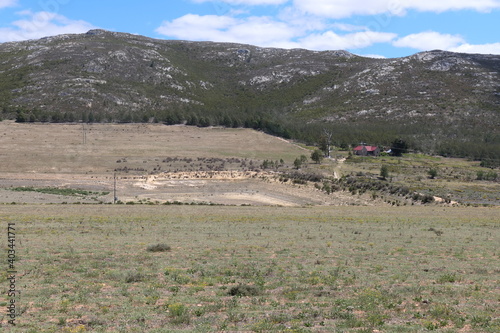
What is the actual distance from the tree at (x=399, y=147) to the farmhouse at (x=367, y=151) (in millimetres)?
5771

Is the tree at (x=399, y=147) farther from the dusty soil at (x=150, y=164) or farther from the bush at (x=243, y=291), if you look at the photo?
the bush at (x=243, y=291)

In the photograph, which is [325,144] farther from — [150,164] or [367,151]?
[150,164]

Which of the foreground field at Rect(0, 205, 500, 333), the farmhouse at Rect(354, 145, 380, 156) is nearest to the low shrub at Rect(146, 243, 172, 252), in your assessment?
the foreground field at Rect(0, 205, 500, 333)

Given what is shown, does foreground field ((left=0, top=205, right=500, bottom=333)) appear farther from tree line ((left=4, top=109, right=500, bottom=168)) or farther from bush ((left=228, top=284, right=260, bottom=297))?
tree line ((left=4, top=109, right=500, bottom=168))

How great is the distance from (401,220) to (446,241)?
11.6 meters

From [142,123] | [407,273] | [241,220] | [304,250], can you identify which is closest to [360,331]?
[407,273]

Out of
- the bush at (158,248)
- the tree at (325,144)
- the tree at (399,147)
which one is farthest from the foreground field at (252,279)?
the tree at (399,147)

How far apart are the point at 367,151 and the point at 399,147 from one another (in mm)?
10170

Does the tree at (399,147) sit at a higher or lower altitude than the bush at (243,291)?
higher

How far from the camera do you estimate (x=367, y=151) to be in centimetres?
11419

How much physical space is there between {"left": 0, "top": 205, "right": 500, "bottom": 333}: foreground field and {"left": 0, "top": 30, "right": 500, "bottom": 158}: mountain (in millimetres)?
96215

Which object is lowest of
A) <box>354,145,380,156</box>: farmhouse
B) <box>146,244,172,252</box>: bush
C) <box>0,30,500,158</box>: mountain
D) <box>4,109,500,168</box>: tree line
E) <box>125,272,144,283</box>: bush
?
<box>146,244,172,252</box>: bush

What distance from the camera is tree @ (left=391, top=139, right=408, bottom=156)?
118m

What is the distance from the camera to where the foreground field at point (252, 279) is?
1107cm
